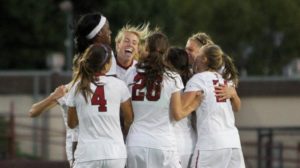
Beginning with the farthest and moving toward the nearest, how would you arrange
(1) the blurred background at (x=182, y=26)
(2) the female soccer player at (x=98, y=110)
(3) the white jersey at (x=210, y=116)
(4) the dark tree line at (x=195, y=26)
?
(4) the dark tree line at (x=195, y=26)
(1) the blurred background at (x=182, y=26)
(3) the white jersey at (x=210, y=116)
(2) the female soccer player at (x=98, y=110)

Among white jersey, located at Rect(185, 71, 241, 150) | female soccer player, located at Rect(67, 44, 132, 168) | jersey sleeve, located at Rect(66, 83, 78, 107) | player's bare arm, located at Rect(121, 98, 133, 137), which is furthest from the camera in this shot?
white jersey, located at Rect(185, 71, 241, 150)

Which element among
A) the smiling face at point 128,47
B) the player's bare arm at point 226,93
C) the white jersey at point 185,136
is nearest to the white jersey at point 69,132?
the smiling face at point 128,47

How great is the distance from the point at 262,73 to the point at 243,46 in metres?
1.43

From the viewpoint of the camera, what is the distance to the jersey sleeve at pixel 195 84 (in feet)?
37.2

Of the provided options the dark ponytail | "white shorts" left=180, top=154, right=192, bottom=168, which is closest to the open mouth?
the dark ponytail

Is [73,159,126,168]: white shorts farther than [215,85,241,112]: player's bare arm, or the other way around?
[215,85,241,112]: player's bare arm

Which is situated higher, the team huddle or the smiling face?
the smiling face

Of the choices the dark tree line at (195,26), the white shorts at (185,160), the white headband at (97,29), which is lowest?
the white shorts at (185,160)

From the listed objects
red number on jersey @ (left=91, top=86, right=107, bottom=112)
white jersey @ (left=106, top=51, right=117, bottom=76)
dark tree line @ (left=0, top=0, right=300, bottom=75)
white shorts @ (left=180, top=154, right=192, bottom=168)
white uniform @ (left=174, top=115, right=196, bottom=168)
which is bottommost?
white shorts @ (left=180, top=154, right=192, bottom=168)

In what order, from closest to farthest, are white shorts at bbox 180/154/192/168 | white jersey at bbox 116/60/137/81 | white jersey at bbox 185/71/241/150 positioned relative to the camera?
white jersey at bbox 116/60/137/81
white jersey at bbox 185/71/241/150
white shorts at bbox 180/154/192/168

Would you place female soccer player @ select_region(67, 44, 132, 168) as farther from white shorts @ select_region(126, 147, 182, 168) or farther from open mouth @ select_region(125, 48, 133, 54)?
open mouth @ select_region(125, 48, 133, 54)

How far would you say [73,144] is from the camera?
11266 millimetres

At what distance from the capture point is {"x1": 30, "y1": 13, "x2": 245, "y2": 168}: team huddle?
10516mm

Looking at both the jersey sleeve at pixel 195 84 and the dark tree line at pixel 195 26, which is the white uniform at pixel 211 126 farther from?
the dark tree line at pixel 195 26
